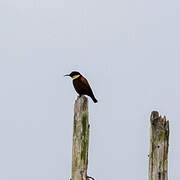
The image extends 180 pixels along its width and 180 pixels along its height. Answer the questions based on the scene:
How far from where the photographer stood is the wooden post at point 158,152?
787cm

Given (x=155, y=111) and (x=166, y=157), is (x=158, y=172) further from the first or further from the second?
(x=155, y=111)

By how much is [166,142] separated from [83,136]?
115 centimetres

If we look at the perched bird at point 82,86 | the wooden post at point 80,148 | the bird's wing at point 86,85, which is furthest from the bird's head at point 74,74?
the wooden post at point 80,148

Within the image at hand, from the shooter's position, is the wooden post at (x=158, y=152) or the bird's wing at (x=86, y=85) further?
the bird's wing at (x=86, y=85)

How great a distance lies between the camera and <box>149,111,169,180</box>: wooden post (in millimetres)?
7867

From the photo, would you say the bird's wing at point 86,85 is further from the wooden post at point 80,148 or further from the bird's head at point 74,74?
the wooden post at point 80,148

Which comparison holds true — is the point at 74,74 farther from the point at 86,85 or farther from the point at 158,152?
the point at 158,152

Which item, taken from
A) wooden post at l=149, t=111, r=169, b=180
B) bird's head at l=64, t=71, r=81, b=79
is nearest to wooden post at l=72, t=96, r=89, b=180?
wooden post at l=149, t=111, r=169, b=180

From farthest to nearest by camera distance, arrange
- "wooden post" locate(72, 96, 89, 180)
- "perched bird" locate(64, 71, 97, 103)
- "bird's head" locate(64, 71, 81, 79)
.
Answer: "bird's head" locate(64, 71, 81, 79), "perched bird" locate(64, 71, 97, 103), "wooden post" locate(72, 96, 89, 180)

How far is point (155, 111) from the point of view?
26.2 ft

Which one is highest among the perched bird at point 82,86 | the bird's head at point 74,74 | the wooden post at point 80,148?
A: the bird's head at point 74,74

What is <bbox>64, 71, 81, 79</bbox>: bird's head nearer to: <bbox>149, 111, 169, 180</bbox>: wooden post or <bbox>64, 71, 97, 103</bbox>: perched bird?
<bbox>64, 71, 97, 103</bbox>: perched bird

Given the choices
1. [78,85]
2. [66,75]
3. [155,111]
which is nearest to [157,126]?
[155,111]

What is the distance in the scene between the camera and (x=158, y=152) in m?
7.88
